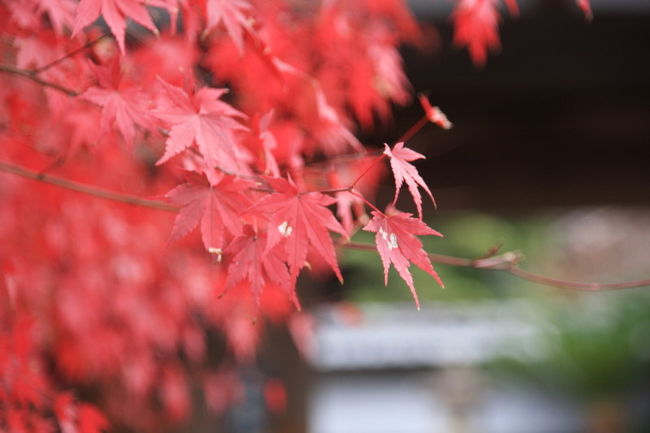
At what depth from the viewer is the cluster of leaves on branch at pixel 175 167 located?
85 centimetres

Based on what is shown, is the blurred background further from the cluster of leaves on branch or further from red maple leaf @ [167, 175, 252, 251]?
red maple leaf @ [167, 175, 252, 251]

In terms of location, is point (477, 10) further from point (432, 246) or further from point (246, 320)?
point (432, 246)

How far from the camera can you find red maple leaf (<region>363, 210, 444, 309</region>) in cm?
82

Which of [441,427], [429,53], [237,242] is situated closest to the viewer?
[237,242]

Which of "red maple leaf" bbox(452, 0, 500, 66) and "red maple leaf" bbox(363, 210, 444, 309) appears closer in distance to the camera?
"red maple leaf" bbox(363, 210, 444, 309)

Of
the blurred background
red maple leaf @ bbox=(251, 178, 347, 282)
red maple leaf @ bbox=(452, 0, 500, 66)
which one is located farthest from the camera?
the blurred background

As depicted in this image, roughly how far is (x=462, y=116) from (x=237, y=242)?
7.34ft

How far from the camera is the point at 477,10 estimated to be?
148cm

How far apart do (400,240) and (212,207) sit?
0.80 ft

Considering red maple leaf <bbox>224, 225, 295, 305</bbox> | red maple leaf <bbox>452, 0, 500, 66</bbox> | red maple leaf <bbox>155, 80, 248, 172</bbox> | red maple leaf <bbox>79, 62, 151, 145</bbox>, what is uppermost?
red maple leaf <bbox>452, 0, 500, 66</bbox>

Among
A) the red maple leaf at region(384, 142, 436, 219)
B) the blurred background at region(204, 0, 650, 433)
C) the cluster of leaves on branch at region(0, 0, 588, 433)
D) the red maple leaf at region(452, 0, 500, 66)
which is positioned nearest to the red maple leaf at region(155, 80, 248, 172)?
the cluster of leaves on branch at region(0, 0, 588, 433)

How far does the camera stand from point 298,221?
82cm

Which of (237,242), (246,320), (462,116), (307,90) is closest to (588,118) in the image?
(462,116)

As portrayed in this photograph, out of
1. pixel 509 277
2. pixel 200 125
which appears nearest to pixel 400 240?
pixel 200 125
